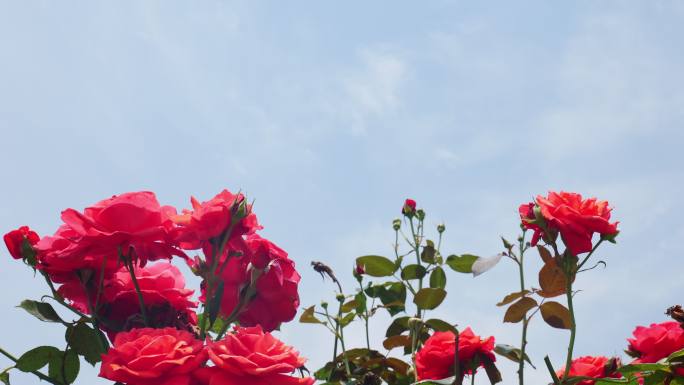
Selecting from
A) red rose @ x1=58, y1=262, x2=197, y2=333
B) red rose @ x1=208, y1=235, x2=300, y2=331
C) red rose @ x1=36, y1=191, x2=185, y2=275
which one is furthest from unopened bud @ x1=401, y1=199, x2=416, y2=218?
red rose @ x1=36, y1=191, x2=185, y2=275

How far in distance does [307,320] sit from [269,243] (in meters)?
0.98

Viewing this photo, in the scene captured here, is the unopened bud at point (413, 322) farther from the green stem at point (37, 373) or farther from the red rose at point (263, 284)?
the green stem at point (37, 373)

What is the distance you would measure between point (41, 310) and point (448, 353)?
1.19 metres

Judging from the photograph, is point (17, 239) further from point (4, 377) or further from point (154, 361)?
point (154, 361)

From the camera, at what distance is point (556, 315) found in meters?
2.22

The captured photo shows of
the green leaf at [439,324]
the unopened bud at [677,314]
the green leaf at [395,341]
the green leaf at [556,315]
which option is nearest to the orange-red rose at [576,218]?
the green leaf at [556,315]

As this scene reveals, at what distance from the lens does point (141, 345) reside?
5.31 ft

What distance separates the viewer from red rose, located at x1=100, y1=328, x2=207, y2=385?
1563 mm

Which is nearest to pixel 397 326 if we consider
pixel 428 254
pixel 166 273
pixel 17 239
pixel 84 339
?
pixel 428 254

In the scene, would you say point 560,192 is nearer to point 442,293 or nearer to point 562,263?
point 562,263

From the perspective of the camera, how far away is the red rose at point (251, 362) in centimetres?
155

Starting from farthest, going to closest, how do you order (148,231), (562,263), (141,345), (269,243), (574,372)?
(574,372)
(562,263)
(269,243)
(148,231)
(141,345)

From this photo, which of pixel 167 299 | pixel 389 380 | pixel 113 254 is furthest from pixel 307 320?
pixel 113 254

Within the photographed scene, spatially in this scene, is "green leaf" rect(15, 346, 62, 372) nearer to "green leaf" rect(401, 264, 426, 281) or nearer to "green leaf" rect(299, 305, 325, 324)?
"green leaf" rect(299, 305, 325, 324)
